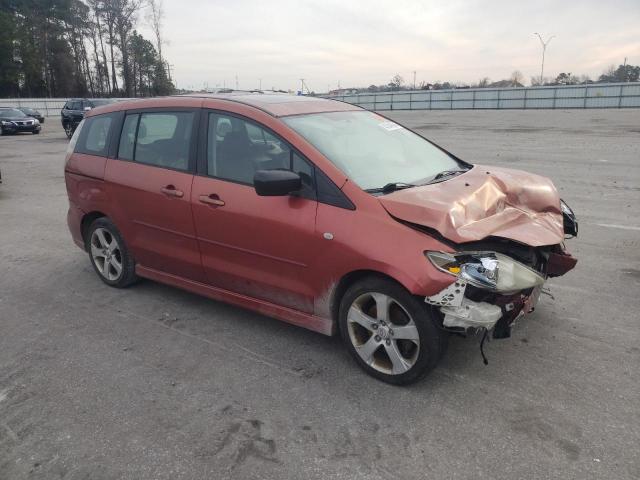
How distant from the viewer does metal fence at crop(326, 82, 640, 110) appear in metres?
43.4

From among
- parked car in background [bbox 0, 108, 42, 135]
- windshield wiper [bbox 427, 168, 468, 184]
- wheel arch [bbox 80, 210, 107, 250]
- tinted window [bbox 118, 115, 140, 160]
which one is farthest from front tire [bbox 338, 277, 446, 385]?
parked car in background [bbox 0, 108, 42, 135]

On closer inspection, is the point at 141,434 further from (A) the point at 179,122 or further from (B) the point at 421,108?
(B) the point at 421,108

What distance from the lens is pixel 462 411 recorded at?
309 cm

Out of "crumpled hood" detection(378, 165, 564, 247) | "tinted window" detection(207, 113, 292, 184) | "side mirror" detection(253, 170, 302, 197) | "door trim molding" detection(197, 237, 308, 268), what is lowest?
"door trim molding" detection(197, 237, 308, 268)

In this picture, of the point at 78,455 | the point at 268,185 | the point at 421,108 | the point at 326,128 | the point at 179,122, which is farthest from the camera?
the point at 421,108

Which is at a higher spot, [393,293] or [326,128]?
[326,128]

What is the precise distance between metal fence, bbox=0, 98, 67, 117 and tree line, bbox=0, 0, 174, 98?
1123 centimetres

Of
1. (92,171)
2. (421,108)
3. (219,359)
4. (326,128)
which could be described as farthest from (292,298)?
(421,108)

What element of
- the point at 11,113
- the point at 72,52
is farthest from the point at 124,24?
the point at 11,113

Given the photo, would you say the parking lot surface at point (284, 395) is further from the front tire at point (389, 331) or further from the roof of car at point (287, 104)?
the roof of car at point (287, 104)

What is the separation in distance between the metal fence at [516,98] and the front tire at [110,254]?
140ft

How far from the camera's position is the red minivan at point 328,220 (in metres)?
3.14

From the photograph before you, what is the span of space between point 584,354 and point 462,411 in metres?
1.17

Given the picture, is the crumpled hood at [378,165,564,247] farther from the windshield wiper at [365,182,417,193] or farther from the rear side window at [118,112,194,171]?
the rear side window at [118,112,194,171]
